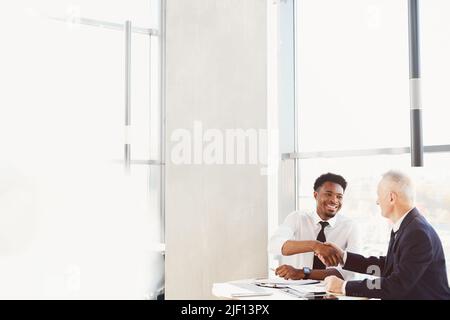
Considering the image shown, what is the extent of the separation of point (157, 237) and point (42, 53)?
1.18 m

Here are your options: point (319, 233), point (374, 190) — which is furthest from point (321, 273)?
point (374, 190)

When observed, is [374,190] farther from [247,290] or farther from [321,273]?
[247,290]

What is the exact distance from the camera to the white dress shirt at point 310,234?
9.68 ft

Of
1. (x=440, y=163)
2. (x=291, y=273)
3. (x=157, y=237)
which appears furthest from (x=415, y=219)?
(x=157, y=237)

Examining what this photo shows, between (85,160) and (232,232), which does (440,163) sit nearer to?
(232,232)

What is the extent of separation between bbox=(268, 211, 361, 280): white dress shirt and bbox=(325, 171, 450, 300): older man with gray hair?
43 centimetres

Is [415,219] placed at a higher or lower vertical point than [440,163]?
lower

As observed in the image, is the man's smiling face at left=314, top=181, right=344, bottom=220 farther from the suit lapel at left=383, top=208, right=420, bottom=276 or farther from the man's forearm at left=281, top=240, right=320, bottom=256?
the suit lapel at left=383, top=208, right=420, bottom=276

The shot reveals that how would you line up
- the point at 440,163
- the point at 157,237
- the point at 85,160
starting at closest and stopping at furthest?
1. the point at 440,163
2. the point at 85,160
3. the point at 157,237

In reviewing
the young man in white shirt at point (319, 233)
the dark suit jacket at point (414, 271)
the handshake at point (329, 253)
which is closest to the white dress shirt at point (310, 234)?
the young man in white shirt at point (319, 233)

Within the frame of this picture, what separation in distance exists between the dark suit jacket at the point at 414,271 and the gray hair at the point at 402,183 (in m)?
0.13

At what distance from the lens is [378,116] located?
9.95 feet

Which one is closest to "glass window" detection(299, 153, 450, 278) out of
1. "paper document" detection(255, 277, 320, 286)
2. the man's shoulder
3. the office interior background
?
the office interior background
